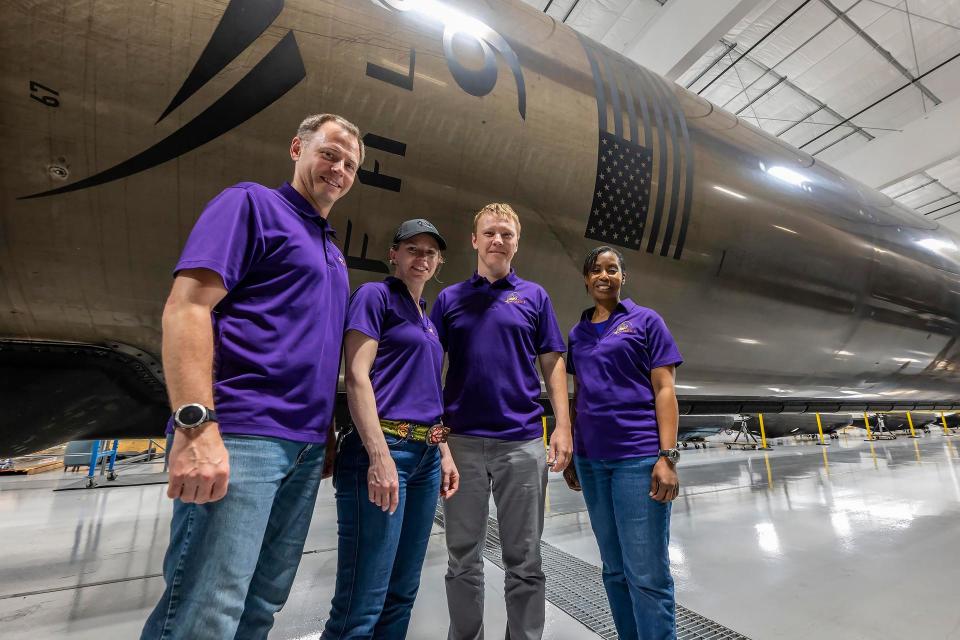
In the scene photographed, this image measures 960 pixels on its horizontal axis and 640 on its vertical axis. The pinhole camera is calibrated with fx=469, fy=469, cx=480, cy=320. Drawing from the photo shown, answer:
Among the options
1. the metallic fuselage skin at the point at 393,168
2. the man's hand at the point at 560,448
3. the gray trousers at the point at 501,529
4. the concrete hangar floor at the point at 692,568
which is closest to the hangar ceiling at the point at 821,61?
the metallic fuselage skin at the point at 393,168

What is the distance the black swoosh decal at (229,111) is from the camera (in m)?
1.27

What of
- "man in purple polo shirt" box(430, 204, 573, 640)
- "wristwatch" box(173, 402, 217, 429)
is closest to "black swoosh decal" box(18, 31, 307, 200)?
"man in purple polo shirt" box(430, 204, 573, 640)

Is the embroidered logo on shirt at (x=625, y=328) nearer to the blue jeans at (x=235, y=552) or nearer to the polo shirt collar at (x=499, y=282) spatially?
the polo shirt collar at (x=499, y=282)

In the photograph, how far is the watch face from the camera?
2.41 feet

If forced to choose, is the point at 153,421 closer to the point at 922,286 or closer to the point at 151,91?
the point at 151,91

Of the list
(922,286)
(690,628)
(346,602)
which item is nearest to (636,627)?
(690,628)

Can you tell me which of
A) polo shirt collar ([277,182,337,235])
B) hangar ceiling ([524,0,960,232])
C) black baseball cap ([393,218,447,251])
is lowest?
polo shirt collar ([277,182,337,235])

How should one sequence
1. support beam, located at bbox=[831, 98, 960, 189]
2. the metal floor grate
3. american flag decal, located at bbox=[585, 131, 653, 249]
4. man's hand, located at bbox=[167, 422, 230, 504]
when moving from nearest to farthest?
man's hand, located at bbox=[167, 422, 230, 504] < the metal floor grate < american flag decal, located at bbox=[585, 131, 653, 249] < support beam, located at bbox=[831, 98, 960, 189]

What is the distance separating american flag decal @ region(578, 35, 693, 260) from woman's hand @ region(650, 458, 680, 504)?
1.02 meters

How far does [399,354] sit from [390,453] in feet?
0.87

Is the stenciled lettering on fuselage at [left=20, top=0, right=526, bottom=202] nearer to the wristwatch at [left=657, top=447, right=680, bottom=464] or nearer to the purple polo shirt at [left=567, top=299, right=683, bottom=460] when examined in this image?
the purple polo shirt at [left=567, top=299, right=683, bottom=460]

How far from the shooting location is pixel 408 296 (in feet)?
4.42

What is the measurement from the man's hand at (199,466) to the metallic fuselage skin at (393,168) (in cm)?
90

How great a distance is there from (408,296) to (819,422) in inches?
456
